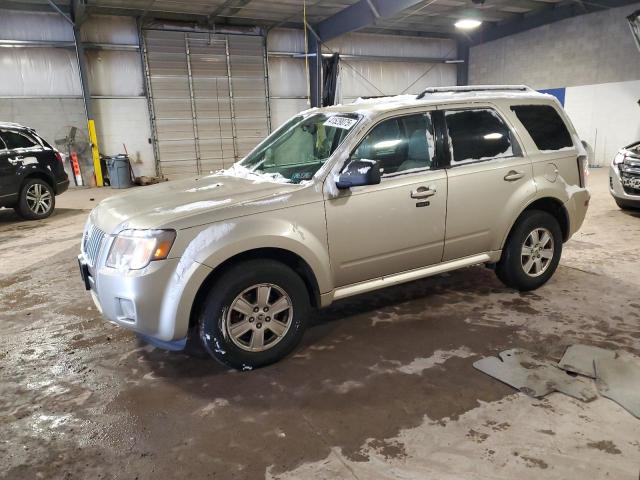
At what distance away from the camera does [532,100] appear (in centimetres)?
417

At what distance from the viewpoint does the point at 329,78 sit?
53.2ft

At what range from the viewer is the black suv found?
8.31m

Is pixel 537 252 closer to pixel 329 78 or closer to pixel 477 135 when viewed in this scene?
pixel 477 135

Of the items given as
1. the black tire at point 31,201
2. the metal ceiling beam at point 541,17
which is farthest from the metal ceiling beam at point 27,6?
the metal ceiling beam at point 541,17

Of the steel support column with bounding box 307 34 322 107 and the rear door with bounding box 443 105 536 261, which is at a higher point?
the steel support column with bounding box 307 34 322 107

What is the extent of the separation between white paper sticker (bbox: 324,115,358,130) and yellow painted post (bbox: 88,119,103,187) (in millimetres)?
11622

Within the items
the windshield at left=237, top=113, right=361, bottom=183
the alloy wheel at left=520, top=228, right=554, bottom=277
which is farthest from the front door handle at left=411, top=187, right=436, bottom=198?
the alloy wheel at left=520, top=228, right=554, bottom=277

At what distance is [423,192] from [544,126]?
1.51 meters

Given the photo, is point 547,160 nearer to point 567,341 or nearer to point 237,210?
Result: point 567,341

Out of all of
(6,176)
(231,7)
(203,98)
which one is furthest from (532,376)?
(203,98)

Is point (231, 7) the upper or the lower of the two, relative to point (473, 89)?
upper

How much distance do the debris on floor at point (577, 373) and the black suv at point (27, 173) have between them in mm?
8525

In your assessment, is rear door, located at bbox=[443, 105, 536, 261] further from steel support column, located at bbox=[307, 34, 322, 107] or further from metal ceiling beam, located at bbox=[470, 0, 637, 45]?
metal ceiling beam, located at bbox=[470, 0, 637, 45]

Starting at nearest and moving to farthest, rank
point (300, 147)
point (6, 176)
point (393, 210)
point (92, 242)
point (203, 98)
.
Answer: point (92, 242) < point (393, 210) < point (300, 147) < point (6, 176) < point (203, 98)
